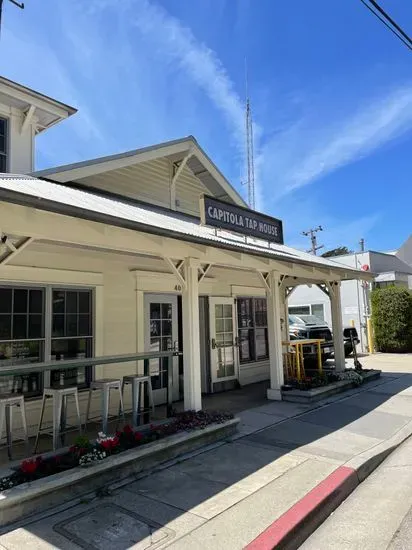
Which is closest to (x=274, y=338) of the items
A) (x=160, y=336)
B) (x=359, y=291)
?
(x=160, y=336)

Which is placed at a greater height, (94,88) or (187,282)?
(94,88)

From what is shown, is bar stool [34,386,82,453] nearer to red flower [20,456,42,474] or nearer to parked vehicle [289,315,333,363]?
red flower [20,456,42,474]

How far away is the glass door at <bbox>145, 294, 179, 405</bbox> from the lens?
337 inches

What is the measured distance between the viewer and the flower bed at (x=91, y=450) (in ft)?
14.0

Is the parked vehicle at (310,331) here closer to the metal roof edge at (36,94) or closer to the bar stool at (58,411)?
the bar stool at (58,411)

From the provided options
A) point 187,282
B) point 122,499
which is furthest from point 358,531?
point 187,282

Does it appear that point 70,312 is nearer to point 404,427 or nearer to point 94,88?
point 94,88

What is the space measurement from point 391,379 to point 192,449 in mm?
7910

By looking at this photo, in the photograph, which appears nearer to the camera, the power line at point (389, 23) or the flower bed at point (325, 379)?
the power line at point (389, 23)

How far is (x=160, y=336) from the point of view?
8.84 metres

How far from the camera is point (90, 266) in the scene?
748cm

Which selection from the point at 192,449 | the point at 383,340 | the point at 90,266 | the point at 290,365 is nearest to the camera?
the point at 192,449

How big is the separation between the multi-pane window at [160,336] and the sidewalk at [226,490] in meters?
1.99

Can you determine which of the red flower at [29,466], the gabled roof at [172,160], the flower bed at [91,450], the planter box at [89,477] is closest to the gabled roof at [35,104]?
the gabled roof at [172,160]
